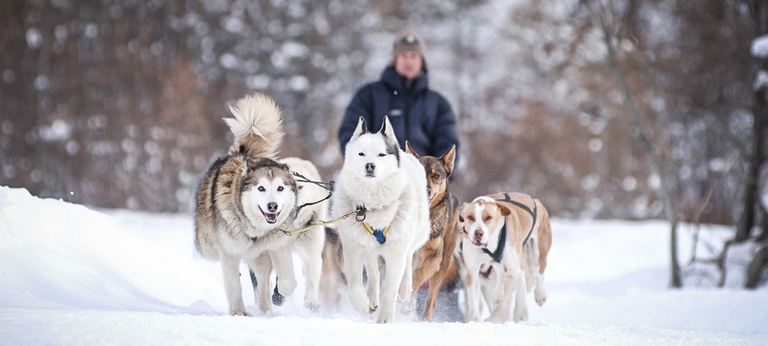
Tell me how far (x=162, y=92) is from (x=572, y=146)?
39.1 ft

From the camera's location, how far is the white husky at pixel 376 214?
4281 mm

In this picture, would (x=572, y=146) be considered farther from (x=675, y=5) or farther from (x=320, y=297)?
(x=320, y=297)

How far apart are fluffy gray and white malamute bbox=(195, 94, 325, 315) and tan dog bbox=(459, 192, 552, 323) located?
53.4 inches

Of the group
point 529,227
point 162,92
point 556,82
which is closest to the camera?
point 529,227

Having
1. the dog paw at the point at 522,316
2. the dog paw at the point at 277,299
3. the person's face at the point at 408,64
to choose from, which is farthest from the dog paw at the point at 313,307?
the person's face at the point at 408,64

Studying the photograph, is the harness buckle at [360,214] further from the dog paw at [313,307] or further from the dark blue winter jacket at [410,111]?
the dark blue winter jacket at [410,111]

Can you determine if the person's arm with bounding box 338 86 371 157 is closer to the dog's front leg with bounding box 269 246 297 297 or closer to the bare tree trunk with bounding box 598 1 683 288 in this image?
the dog's front leg with bounding box 269 246 297 297

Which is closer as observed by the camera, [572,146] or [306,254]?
[306,254]

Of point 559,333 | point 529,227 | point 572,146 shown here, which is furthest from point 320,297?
point 572,146

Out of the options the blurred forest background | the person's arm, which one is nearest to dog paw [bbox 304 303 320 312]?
the person's arm

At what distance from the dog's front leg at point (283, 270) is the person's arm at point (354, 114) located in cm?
139

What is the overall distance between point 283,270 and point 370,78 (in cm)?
1834

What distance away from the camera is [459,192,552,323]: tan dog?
5215 millimetres

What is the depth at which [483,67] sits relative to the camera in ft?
77.9
